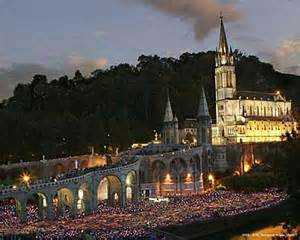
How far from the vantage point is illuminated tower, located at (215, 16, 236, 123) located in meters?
108

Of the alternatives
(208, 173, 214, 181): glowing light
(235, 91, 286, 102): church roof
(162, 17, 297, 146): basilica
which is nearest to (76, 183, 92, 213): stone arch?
(208, 173, 214, 181): glowing light

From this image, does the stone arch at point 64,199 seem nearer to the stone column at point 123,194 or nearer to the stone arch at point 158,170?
the stone column at point 123,194

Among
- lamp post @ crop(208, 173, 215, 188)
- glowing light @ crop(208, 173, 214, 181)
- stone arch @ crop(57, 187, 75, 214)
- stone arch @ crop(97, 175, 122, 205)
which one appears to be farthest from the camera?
glowing light @ crop(208, 173, 214, 181)

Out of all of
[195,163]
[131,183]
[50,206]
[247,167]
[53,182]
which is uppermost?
[195,163]

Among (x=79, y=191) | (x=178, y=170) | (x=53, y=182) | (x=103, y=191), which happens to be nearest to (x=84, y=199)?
(x=79, y=191)

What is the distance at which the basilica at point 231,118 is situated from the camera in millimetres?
102938

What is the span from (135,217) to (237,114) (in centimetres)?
5596

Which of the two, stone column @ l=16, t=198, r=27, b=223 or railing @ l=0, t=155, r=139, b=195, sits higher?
railing @ l=0, t=155, r=139, b=195

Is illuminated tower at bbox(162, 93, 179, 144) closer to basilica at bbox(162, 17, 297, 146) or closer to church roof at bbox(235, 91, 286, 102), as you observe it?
basilica at bbox(162, 17, 297, 146)

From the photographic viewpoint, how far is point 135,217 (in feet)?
175

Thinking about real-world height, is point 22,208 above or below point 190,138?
below

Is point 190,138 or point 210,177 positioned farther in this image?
point 190,138

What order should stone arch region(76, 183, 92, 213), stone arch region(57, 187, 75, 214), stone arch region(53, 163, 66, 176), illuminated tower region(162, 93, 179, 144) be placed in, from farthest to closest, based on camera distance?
illuminated tower region(162, 93, 179, 144), stone arch region(53, 163, 66, 176), stone arch region(76, 183, 92, 213), stone arch region(57, 187, 75, 214)

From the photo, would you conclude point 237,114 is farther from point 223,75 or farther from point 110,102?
point 110,102
